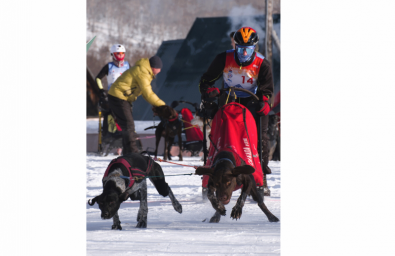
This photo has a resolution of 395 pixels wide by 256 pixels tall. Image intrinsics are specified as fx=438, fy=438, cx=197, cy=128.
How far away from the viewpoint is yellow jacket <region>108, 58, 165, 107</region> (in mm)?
5387

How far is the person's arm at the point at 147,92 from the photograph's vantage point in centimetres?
530

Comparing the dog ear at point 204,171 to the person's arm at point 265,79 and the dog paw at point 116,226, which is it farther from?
the person's arm at point 265,79

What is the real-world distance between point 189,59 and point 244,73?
9.42 metres

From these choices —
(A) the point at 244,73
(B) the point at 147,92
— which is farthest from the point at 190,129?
(A) the point at 244,73

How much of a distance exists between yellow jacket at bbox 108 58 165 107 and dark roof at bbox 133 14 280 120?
6430mm

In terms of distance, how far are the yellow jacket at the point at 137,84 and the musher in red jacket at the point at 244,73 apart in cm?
130

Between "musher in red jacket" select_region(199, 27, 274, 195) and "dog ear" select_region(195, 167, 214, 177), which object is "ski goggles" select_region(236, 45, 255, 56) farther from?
"dog ear" select_region(195, 167, 214, 177)

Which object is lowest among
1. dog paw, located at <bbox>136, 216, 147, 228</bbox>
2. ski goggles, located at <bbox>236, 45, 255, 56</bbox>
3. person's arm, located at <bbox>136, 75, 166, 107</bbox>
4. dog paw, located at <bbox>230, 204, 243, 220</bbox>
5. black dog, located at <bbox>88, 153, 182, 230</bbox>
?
dog paw, located at <bbox>136, 216, 147, 228</bbox>

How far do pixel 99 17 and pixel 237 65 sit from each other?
27.8 ft

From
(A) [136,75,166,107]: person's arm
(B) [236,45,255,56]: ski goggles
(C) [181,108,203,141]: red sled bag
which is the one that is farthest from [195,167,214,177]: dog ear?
(C) [181,108,203,141]: red sled bag

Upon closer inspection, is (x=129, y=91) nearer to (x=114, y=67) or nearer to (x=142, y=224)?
(x=114, y=67)

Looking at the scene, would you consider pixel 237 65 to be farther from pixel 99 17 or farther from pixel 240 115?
pixel 99 17

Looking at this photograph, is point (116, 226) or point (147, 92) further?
point (147, 92)

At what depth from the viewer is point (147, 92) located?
5.37 m
